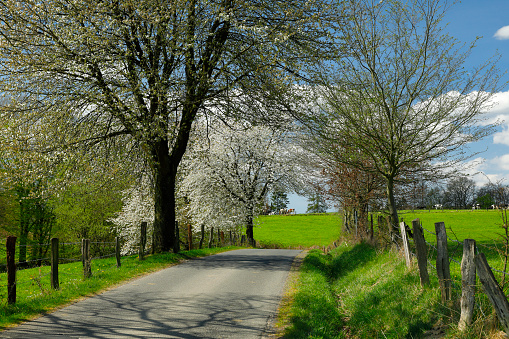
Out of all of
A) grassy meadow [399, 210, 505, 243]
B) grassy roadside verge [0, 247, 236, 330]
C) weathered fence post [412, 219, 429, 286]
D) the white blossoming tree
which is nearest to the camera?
weathered fence post [412, 219, 429, 286]

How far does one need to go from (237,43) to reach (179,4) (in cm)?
314

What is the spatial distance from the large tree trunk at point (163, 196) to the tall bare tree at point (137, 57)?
1.02ft

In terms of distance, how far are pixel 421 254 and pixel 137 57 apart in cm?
1278

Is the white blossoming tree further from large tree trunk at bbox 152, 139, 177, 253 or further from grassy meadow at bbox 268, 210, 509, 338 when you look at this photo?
grassy meadow at bbox 268, 210, 509, 338

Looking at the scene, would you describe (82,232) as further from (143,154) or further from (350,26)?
(350,26)

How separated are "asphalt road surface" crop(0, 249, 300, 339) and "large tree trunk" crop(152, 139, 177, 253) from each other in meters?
4.51

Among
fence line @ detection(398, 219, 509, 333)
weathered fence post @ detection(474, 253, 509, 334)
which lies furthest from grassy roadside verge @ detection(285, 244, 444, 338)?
weathered fence post @ detection(474, 253, 509, 334)

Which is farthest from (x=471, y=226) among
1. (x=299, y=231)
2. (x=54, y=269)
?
(x=54, y=269)

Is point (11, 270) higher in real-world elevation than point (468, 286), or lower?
higher

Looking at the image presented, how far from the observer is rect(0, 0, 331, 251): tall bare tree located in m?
13.5

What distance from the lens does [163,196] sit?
17.0 metres

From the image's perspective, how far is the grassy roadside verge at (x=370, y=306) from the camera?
272 inches

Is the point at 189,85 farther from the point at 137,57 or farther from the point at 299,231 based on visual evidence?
the point at 299,231

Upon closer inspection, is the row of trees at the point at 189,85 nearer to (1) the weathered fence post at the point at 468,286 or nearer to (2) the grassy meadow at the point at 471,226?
(2) the grassy meadow at the point at 471,226
